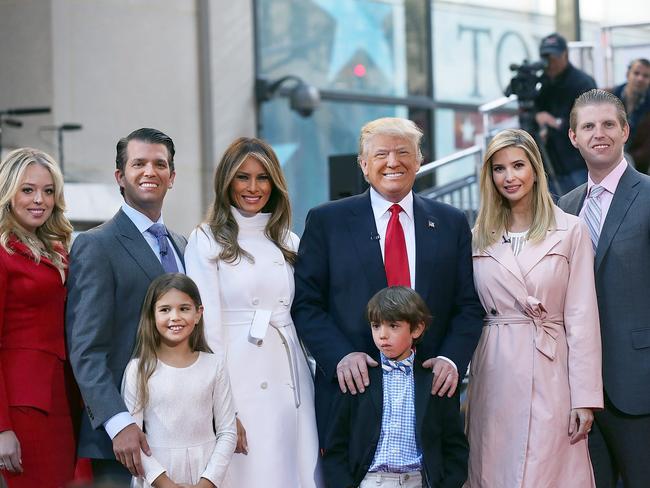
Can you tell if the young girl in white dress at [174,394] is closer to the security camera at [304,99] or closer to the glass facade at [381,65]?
the glass facade at [381,65]

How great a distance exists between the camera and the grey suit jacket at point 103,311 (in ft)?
15.8

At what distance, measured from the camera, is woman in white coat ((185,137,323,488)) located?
5168 millimetres

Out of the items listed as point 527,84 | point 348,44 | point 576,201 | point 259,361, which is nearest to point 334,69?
point 348,44

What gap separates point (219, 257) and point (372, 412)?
902 mm

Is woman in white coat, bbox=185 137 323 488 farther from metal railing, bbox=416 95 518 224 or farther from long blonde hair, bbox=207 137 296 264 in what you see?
metal railing, bbox=416 95 518 224

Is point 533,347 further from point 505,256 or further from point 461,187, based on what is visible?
point 461,187

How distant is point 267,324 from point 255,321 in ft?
0.17

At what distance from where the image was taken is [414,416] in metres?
5.03

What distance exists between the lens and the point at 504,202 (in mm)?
5559

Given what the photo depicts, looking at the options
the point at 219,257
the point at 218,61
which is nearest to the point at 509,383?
the point at 219,257

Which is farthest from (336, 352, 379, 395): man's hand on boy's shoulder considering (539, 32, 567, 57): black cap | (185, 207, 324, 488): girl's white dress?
(539, 32, 567, 57): black cap

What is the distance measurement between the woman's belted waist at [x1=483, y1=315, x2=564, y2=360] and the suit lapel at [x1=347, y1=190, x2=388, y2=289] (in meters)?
0.58

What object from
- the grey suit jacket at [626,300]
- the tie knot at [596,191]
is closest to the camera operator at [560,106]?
the tie knot at [596,191]

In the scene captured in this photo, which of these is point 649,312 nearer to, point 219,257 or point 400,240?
point 400,240
